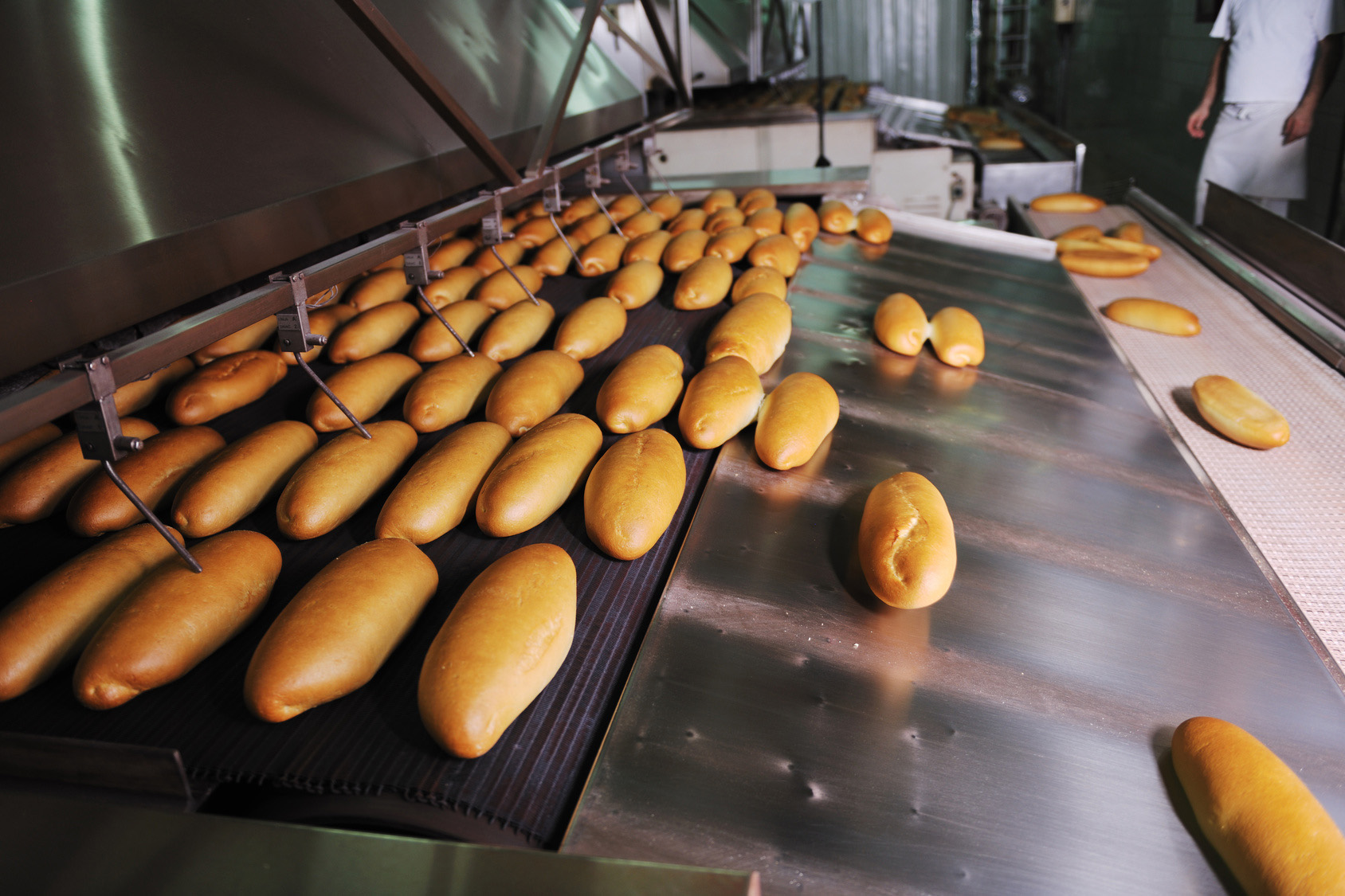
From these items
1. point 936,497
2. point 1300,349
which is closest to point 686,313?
point 936,497

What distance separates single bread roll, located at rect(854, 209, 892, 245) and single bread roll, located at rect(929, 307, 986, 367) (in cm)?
63

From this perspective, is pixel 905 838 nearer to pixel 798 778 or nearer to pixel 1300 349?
pixel 798 778

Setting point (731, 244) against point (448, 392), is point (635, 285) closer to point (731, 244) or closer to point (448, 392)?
point (731, 244)

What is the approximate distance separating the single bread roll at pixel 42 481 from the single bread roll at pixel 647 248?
1018mm

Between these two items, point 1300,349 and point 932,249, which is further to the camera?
point 932,249

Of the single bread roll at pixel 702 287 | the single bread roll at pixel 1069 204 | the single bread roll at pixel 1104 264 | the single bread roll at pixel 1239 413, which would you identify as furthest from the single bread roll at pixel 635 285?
the single bread roll at pixel 1069 204

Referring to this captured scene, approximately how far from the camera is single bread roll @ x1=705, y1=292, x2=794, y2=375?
3.83 feet

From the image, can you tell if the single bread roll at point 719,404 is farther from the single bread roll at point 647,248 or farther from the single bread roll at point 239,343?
the single bread roll at point 239,343

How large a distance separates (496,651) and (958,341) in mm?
1044

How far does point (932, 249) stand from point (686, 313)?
92 centimetres

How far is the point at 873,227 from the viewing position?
1.97 m

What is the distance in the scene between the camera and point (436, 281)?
1.49m

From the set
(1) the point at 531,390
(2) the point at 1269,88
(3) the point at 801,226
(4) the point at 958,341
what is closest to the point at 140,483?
(1) the point at 531,390

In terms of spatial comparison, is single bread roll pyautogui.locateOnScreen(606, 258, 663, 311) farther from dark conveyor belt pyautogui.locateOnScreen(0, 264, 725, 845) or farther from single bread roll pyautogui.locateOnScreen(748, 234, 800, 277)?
dark conveyor belt pyautogui.locateOnScreen(0, 264, 725, 845)
